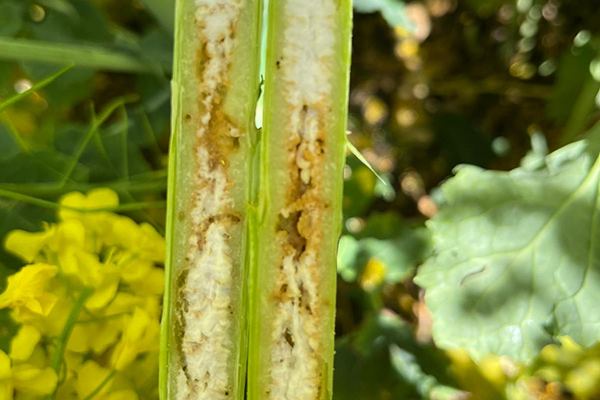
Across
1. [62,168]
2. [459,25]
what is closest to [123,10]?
[62,168]

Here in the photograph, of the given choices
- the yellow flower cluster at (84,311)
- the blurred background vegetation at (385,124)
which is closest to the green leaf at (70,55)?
the blurred background vegetation at (385,124)

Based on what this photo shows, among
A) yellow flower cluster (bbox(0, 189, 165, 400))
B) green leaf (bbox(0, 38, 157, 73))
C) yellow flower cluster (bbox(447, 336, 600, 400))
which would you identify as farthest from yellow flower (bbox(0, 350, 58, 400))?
yellow flower cluster (bbox(447, 336, 600, 400))

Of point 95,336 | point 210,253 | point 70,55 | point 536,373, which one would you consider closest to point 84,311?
point 95,336

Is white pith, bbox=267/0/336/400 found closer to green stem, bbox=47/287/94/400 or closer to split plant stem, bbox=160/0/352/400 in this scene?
split plant stem, bbox=160/0/352/400

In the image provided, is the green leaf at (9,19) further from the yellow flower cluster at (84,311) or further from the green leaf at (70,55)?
the yellow flower cluster at (84,311)

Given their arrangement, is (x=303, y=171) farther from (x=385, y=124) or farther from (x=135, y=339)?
(x=385, y=124)

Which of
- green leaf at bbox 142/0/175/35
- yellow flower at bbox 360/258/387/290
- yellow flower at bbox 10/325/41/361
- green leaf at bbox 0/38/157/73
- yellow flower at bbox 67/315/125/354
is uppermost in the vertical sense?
green leaf at bbox 142/0/175/35
